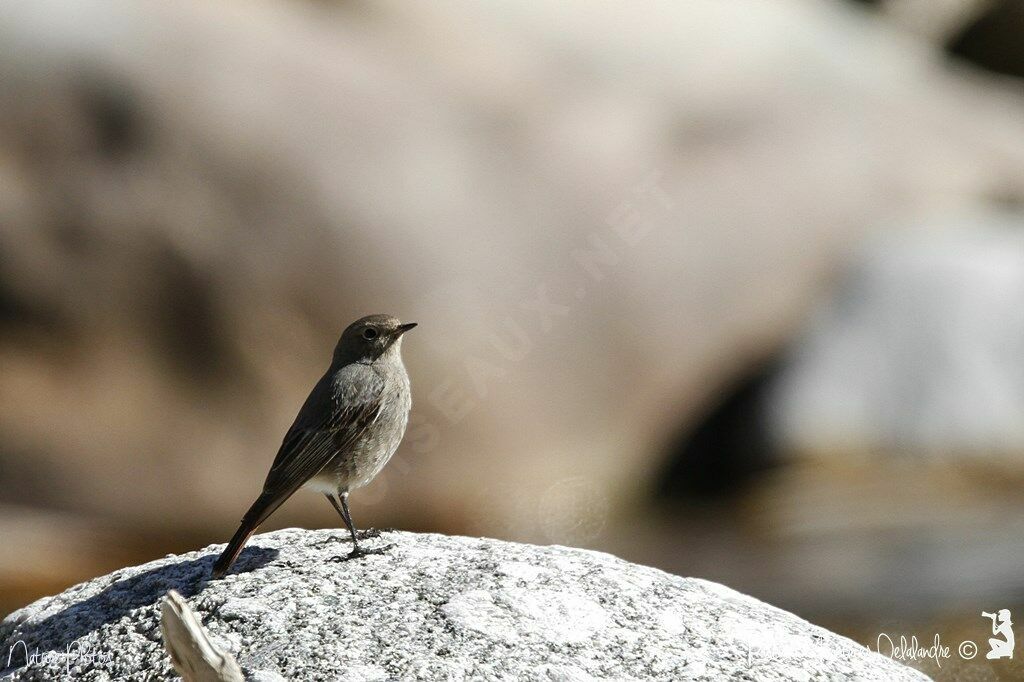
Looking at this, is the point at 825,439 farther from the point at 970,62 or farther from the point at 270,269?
the point at 970,62

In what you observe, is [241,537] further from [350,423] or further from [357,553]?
[350,423]

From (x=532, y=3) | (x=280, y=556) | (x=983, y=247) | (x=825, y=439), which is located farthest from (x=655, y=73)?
(x=280, y=556)

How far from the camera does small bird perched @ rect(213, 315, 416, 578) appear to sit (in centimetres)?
499

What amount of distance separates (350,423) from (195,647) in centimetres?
162

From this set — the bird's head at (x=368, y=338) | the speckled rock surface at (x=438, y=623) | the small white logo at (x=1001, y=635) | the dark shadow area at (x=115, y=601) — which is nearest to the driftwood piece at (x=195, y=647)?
the speckled rock surface at (x=438, y=623)

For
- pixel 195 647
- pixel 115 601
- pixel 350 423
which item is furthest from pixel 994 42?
pixel 195 647

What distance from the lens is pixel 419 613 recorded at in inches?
166

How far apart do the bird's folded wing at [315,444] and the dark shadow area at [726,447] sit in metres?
5.95

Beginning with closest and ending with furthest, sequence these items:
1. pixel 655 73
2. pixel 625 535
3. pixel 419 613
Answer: pixel 419 613
pixel 625 535
pixel 655 73

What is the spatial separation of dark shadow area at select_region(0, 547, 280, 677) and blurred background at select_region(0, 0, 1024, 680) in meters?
4.79

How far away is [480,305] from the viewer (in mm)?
11078

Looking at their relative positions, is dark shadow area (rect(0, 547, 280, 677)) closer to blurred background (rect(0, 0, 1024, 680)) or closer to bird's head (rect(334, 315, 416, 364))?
bird's head (rect(334, 315, 416, 364))

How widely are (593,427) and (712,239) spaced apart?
2466 millimetres

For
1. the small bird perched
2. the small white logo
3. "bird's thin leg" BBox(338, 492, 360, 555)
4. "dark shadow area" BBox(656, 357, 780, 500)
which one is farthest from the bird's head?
"dark shadow area" BBox(656, 357, 780, 500)
